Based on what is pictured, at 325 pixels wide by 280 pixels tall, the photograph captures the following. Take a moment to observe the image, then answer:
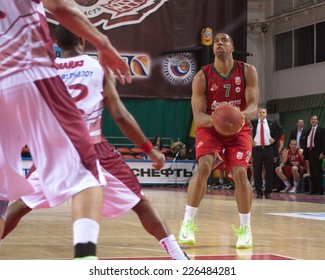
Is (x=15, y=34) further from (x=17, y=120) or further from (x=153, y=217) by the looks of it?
(x=153, y=217)

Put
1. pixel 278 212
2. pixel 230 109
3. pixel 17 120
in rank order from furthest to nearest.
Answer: pixel 278 212 < pixel 230 109 < pixel 17 120

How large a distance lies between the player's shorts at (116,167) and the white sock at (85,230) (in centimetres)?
145

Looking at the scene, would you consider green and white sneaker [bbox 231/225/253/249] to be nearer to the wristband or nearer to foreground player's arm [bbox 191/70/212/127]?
foreground player's arm [bbox 191/70/212/127]

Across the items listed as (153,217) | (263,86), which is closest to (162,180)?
(263,86)

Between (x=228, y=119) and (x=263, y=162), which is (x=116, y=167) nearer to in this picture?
(x=228, y=119)

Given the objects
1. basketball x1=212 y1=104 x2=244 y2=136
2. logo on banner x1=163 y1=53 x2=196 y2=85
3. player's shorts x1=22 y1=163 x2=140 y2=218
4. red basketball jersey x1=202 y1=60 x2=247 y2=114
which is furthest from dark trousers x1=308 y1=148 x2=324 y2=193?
player's shorts x1=22 y1=163 x2=140 y2=218

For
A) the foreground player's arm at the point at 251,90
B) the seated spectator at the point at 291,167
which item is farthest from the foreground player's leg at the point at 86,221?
the seated spectator at the point at 291,167

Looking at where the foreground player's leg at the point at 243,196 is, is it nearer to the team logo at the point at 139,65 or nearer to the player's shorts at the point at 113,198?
the player's shorts at the point at 113,198

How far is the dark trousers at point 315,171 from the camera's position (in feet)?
55.9

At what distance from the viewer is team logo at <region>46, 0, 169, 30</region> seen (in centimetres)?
2223

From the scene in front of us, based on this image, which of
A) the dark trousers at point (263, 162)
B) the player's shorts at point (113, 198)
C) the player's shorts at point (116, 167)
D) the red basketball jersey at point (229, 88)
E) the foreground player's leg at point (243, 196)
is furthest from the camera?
the dark trousers at point (263, 162)

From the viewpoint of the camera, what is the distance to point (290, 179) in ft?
62.6

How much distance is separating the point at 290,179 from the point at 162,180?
3429 millimetres

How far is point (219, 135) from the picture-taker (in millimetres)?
6266
